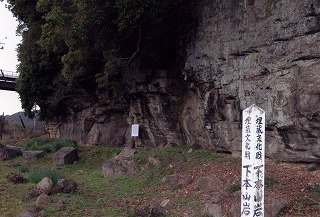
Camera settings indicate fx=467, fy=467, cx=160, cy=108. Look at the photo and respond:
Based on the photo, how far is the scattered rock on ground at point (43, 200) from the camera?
35.8ft

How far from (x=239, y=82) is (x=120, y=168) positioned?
5.02 m

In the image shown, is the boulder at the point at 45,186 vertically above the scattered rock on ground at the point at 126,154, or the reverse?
the scattered rock on ground at the point at 126,154

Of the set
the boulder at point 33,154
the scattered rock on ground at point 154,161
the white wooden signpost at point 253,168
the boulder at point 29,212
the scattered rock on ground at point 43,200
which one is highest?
the white wooden signpost at point 253,168

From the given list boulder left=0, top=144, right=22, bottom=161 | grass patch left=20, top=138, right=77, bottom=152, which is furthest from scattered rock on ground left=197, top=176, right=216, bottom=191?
boulder left=0, top=144, right=22, bottom=161

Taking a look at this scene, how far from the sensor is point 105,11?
1413cm

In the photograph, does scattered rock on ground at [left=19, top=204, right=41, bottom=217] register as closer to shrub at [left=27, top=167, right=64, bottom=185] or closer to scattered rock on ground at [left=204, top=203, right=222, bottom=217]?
shrub at [left=27, top=167, right=64, bottom=185]

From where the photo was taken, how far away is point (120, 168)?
15.1 meters

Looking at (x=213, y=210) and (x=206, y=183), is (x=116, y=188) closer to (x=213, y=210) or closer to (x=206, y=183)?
(x=206, y=183)

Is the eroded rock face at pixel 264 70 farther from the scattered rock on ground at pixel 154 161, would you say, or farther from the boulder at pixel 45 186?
the boulder at pixel 45 186

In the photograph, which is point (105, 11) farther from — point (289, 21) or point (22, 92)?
point (22, 92)

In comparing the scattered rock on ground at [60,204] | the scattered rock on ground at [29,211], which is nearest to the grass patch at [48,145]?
the scattered rock on ground at [60,204]

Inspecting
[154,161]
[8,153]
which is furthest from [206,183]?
[8,153]

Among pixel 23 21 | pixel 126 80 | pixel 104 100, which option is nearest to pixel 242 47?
pixel 126 80

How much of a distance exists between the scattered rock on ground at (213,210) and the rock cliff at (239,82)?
104 inches
